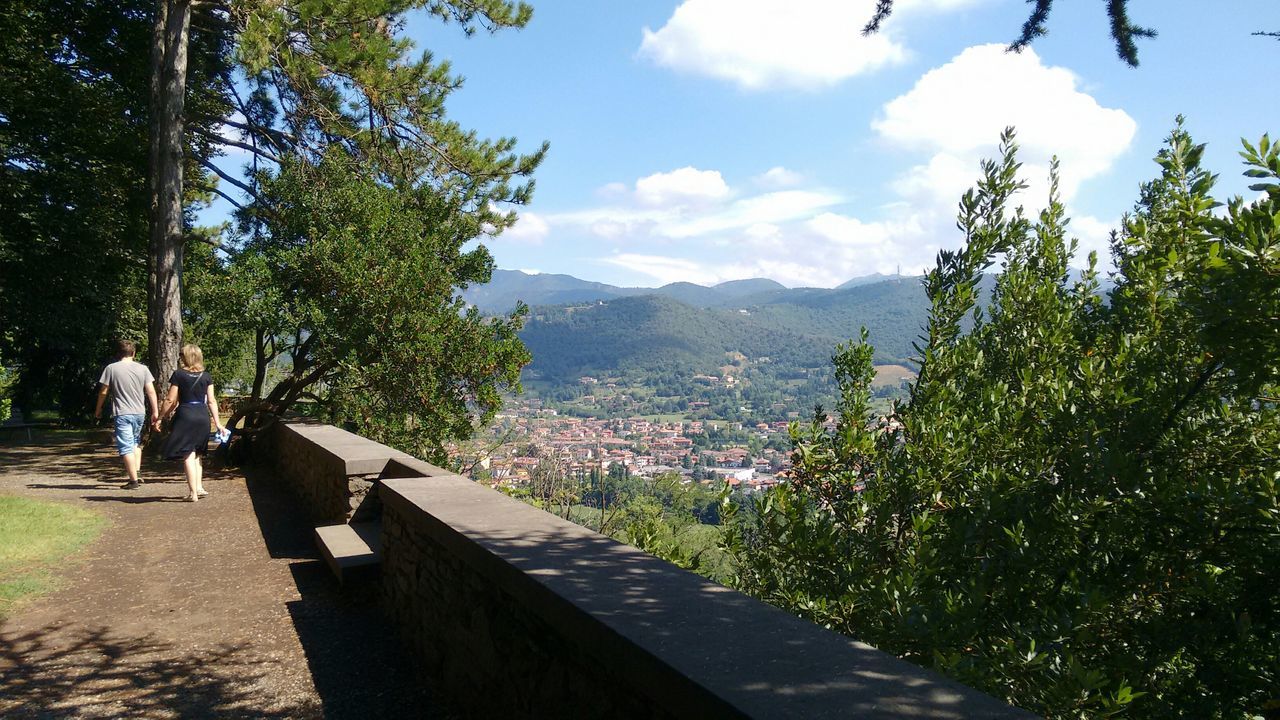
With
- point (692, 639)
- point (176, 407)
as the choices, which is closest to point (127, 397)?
point (176, 407)

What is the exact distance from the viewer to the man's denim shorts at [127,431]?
8.33 meters

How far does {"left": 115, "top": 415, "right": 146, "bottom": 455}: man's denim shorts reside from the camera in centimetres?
833

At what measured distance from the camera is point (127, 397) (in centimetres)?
832

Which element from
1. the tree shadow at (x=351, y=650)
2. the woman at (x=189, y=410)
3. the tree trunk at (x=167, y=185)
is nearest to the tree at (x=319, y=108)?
the tree trunk at (x=167, y=185)

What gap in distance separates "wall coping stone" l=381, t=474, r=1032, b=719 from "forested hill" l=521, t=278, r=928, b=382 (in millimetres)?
85734

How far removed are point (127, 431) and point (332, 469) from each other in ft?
11.8

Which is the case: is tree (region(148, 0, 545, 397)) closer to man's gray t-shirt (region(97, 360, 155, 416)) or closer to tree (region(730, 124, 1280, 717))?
man's gray t-shirt (region(97, 360, 155, 416))

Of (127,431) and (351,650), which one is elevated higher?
(127,431)

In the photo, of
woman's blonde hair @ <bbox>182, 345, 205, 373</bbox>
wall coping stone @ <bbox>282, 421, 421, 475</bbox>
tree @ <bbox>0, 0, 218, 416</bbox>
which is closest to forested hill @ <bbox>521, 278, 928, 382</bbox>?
tree @ <bbox>0, 0, 218, 416</bbox>

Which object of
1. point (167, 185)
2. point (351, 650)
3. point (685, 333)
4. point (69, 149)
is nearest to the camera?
point (351, 650)

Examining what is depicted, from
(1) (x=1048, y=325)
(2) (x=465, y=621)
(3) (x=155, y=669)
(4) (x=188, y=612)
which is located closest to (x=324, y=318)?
(4) (x=188, y=612)

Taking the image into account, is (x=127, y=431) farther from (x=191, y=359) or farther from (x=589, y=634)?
(x=589, y=634)

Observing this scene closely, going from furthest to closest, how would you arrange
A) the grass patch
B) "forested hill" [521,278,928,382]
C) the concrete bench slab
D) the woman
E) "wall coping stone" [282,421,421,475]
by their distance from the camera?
"forested hill" [521,278,928,382] < the woman < "wall coping stone" [282,421,421,475] < the grass patch < the concrete bench slab

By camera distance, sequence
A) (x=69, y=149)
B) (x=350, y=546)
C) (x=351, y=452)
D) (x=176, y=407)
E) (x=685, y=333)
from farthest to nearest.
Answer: (x=685, y=333)
(x=69, y=149)
(x=176, y=407)
(x=351, y=452)
(x=350, y=546)
